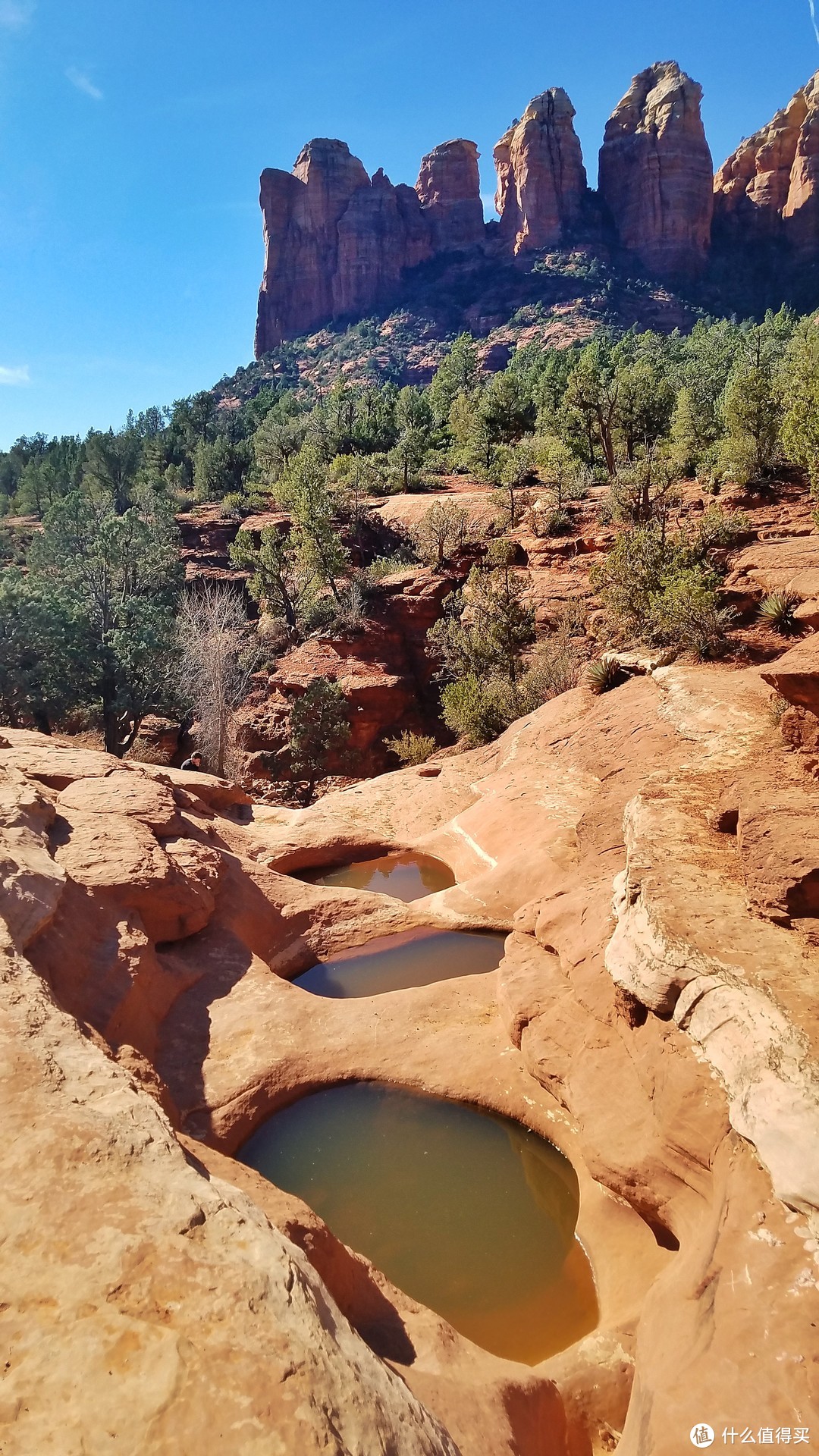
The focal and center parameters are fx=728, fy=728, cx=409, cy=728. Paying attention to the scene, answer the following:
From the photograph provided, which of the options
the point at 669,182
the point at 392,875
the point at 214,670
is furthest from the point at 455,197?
the point at 392,875

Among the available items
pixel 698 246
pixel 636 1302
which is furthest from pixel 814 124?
pixel 636 1302

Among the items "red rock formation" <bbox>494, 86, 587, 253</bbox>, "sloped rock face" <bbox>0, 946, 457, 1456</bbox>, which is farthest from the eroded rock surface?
"red rock formation" <bbox>494, 86, 587, 253</bbox>

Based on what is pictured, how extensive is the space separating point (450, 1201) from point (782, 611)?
10.4 m

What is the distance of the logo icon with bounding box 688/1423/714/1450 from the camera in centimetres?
390

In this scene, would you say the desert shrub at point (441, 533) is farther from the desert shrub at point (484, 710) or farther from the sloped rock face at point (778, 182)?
the sloped rock face at point (778, 182)

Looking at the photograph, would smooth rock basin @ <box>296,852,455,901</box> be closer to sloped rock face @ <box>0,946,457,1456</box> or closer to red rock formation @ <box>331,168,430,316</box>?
sloped rock face @ <box>0,946,457,1456</box>

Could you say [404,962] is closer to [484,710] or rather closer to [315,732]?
[484,710]

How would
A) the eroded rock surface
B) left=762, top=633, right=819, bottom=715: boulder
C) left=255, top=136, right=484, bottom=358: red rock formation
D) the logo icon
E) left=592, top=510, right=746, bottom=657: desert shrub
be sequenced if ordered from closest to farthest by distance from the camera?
the eroded rock surface → the logo icon → left=762, top=633, right=819, bottom=715: boulder → left=592, top=510, right=746, bottom=657: desert shrub → left=255, top=136, right=484, bottom=358: red rock formation

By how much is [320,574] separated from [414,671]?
16.9ft

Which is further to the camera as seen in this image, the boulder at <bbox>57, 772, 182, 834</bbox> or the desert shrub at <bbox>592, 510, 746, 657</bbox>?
the desert shrub at <bbox>592, 510, 746, 657</bbox>

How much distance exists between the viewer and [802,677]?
7.38m

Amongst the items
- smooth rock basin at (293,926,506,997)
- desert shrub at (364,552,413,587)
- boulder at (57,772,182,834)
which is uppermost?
desert shrub at (364,552,413,587)

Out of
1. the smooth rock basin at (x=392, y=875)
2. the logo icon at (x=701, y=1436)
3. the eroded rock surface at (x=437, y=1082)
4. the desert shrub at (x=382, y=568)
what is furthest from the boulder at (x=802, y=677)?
the desert shrub at (x=382, y=568)

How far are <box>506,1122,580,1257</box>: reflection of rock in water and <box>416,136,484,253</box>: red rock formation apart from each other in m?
125
